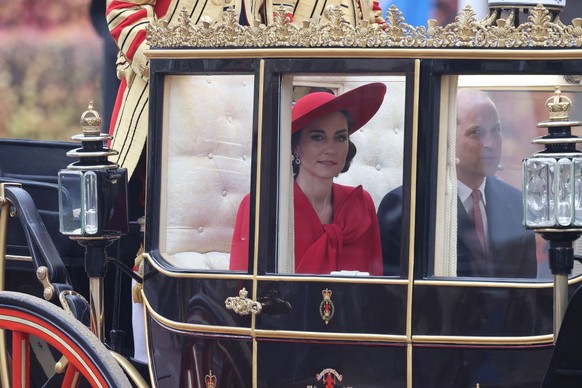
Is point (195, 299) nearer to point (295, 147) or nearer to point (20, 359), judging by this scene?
point (295, 147)

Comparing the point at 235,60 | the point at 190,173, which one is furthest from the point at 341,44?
the point at 190,173

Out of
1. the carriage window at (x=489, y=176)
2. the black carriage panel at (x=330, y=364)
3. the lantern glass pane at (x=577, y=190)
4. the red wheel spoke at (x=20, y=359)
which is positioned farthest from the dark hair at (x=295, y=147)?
the red wheel spoke at (x=20, y=359)

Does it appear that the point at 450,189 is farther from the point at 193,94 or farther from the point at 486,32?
the point at 193,94

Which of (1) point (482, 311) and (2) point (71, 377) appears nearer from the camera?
(1) point (482, 311)

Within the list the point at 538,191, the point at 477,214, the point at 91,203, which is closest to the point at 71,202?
the point at 91,203

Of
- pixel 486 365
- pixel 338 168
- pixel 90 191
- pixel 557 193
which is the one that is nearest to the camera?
pixel 557 193

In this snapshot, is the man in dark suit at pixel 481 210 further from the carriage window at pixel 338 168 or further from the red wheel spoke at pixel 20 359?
the red wheel spoke at pixel 20 359

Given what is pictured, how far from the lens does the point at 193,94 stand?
4.29 meters

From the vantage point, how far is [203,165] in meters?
4.29

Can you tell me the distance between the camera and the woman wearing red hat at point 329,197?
410 centimetres

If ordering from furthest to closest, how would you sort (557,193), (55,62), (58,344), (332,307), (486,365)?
(55,62), (58,344), (332,307), (486,365), (557,193)

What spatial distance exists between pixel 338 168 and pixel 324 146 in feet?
0.26

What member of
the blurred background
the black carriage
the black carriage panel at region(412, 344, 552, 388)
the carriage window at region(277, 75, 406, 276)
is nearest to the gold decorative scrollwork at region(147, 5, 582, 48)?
the black carriage

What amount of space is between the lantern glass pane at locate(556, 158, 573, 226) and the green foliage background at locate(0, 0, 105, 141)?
11.9ft
